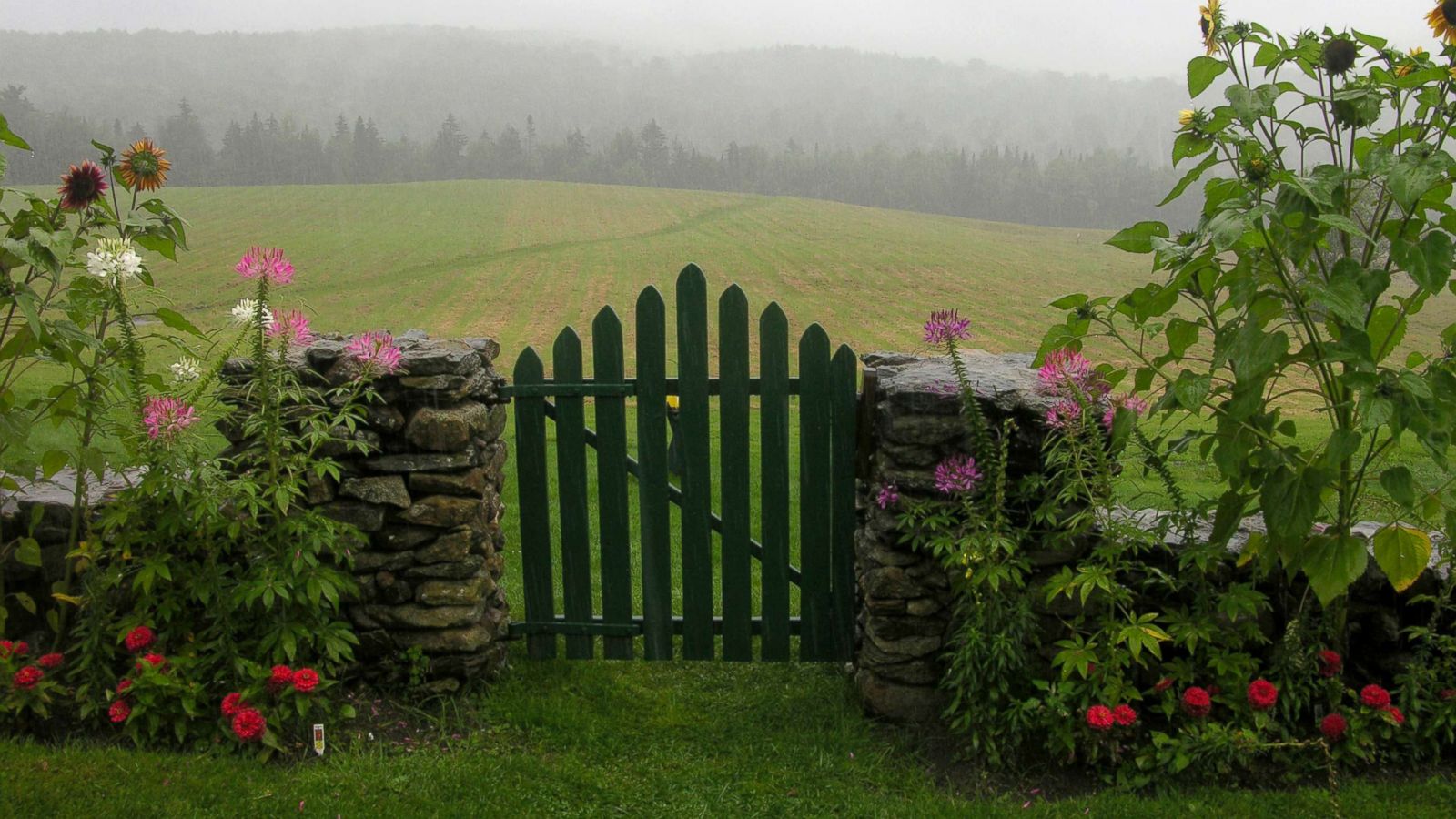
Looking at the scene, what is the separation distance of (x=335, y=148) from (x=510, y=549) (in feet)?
268

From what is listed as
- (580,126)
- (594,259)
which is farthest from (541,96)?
(594,259)

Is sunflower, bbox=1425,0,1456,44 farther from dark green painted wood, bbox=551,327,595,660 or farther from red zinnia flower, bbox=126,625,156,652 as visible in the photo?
red zinnia flower, bbox=126,625,156,652

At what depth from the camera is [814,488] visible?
429 centimetres

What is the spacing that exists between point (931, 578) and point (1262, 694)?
1.19 metres

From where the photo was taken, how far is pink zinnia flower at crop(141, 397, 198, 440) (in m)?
3.42

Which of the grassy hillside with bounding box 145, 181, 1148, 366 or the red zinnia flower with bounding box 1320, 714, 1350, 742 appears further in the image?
the grassy hillside with bounding box 145, 181, 1148, 366

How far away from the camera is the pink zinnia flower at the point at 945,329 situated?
12.1 ft

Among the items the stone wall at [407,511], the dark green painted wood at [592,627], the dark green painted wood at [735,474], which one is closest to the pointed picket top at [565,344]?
the stone wall at [407,511]

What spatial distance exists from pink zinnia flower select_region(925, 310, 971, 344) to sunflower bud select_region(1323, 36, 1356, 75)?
140 cm

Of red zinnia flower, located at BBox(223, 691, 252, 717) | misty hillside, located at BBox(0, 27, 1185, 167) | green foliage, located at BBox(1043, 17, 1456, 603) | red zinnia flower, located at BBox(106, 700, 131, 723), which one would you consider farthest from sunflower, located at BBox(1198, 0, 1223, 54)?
misty hillside, located at BBox(0, 27, 1185, 167)

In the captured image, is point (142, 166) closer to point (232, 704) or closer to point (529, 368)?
point (529, 368)

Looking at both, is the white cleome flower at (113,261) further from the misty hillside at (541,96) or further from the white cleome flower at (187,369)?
the misty hillside at (541,96)

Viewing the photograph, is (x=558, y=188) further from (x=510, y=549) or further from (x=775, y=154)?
(x=510, y=549)

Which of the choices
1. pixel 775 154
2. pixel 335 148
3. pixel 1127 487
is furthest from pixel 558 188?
pixel 1127 487
